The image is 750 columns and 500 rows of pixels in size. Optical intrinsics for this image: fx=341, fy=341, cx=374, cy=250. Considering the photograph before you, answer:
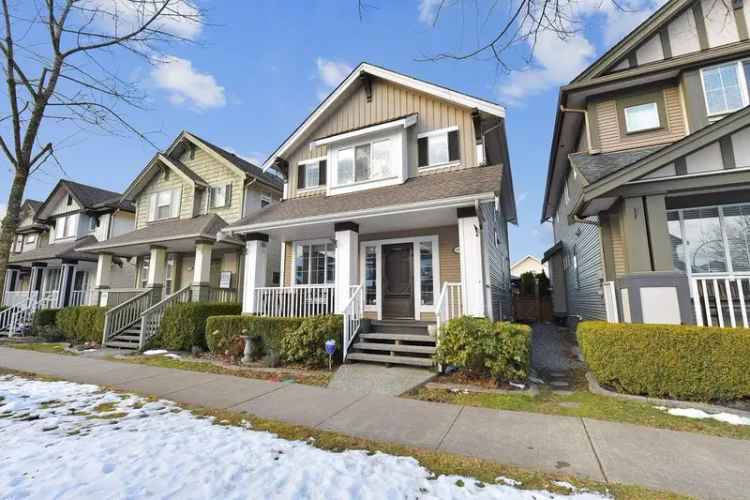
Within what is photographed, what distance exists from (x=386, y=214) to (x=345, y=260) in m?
1.61

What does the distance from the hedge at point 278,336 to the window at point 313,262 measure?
257cm

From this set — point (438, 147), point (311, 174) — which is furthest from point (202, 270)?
point (438, 147)

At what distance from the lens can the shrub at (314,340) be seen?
7812mm

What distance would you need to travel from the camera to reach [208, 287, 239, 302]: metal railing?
43.2ft

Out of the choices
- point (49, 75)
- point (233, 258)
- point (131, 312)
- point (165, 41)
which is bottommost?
point (131, 312)

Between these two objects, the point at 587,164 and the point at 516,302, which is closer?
the point at 587,164

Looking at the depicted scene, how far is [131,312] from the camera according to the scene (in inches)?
493

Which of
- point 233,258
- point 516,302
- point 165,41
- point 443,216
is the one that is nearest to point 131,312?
point 233,258

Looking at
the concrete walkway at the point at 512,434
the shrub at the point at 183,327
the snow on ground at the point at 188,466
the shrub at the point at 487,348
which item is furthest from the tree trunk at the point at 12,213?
the shrub at the point at 487,348

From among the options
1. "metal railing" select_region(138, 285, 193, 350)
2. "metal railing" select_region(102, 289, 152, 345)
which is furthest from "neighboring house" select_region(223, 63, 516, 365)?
"metal railing" select_region(102, 289, 152, 345)

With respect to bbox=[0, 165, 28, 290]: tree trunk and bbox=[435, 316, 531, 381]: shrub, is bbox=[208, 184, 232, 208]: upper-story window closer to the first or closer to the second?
bbox=[0, 165, 28, 290]: tree trunk

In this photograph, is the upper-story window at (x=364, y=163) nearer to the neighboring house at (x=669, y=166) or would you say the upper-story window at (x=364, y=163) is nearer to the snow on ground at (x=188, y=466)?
the neighboring house at (x=669, y=166)

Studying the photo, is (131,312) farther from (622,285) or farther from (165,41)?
(622,285)

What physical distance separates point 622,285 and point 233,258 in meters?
12.9
